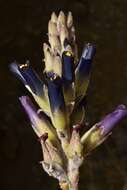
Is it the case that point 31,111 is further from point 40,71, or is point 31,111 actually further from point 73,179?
point 40,71

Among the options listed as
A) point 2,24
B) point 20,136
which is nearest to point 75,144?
point 20,136

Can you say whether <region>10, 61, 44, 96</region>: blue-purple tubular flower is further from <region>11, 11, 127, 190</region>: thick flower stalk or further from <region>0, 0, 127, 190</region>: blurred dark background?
<region>0, 0, 127, 190</region>: blurred dark background

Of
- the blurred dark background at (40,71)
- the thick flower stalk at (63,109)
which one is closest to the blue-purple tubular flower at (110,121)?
the thick flower stalk at (63,109)

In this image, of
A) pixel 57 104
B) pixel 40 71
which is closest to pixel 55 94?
pixel 57 104

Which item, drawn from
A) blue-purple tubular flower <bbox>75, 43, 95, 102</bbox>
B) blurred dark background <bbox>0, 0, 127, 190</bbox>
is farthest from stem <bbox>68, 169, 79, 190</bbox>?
blurred dark background <bbox>0, 0, 127, 190</bbox>

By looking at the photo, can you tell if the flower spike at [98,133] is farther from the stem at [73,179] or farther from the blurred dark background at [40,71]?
the blurred dark background at [40,71]

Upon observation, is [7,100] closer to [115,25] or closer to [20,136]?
[20,136]
